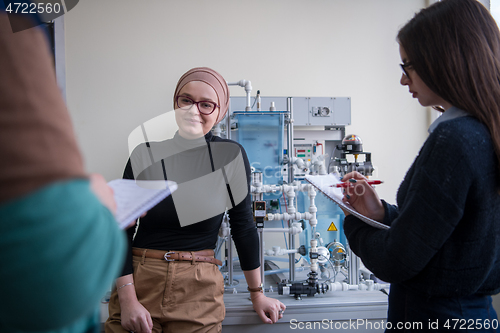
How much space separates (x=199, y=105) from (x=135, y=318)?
2.44 feet

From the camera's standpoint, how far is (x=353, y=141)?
1993 millimetres

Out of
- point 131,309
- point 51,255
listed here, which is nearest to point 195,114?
point 131,309

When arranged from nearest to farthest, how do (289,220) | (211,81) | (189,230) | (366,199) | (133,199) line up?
(133,199) → (366,199) → (189,230) → (211,81) → (289,220)

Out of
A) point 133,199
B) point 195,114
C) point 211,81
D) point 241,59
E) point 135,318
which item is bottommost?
point 135,318

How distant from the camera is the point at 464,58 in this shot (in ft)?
2.06

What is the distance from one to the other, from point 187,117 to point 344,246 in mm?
A: 1309

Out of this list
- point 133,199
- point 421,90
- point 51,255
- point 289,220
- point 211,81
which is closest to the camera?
point 51,255

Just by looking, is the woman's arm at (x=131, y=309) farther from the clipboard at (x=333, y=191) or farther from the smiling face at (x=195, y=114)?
the clipboard at (x=333, y=191)

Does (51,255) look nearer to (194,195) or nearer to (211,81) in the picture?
(194,195)

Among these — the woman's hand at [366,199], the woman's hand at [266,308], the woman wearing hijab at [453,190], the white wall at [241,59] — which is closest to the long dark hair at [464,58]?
the woman wearing hijab at [453,190]

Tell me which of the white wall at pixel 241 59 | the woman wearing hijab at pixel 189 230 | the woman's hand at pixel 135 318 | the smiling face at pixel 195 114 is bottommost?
the woman's hand at pixel 135 318

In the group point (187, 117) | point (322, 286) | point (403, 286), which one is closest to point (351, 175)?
point (403, 286)

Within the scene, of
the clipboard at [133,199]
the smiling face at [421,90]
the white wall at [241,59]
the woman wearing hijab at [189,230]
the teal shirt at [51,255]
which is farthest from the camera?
the white wall at [241,59]

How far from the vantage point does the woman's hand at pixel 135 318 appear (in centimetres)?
90
